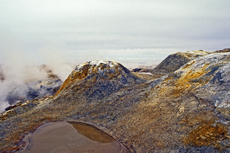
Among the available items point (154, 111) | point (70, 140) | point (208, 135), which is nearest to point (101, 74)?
point (154, 111)

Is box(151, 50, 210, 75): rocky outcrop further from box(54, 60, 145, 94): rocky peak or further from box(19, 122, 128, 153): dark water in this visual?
box(19, 122, 128, 153): dark water

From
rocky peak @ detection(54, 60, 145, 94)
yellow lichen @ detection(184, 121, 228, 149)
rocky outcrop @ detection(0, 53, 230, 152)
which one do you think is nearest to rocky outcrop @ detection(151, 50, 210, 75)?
rocky peak @ detection(54, 60, 145, 94)

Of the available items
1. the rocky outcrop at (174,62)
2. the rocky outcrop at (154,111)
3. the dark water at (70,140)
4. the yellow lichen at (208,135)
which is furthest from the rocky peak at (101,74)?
the rocky outcrop at (174,62)

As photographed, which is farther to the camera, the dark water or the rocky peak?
the rocky peak

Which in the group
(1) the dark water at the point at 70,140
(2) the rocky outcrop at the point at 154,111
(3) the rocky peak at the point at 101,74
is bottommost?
(1) the dark water at the point at 70,140

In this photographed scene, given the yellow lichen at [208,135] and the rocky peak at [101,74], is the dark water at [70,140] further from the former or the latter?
the rocky peak at [101,74]

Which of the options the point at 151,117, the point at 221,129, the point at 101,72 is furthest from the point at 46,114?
the point at 221,129
